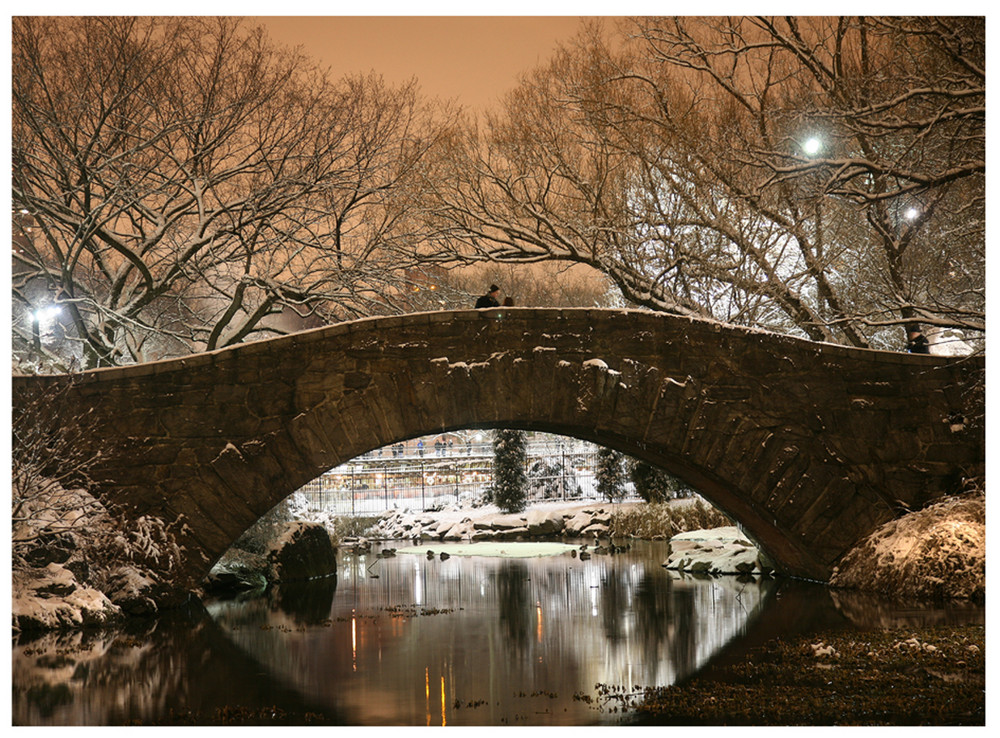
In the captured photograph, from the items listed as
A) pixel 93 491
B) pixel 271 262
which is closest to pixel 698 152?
pixel 271 262

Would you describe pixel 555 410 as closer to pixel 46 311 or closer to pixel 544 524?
pixel 46 311

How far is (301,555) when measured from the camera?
1260cm

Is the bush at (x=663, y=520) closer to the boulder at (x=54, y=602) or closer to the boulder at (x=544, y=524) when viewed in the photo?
the boulder at (x=544, y=524)

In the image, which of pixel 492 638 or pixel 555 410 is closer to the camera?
pixel 492 638

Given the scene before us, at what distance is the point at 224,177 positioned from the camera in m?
12.9

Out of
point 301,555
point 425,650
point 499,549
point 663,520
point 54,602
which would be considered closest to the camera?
point 425,650

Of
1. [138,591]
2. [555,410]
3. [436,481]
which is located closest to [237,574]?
[138,591]

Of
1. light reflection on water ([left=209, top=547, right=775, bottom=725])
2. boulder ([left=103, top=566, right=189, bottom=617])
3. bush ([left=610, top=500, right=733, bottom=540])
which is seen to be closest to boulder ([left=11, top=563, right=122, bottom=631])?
boulder ([left=103, top=566, right=189, bottom=617])

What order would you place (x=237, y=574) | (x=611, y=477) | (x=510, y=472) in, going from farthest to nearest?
(x=611, y=477)
(x=510, y=472)
(x=237, y=574)

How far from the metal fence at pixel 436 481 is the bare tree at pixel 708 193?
845 cm

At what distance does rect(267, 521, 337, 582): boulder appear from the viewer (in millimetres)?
12406

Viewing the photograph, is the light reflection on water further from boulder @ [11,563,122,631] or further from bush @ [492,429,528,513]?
bush @ [492,429,528,513]

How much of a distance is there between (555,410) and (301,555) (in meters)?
4.78

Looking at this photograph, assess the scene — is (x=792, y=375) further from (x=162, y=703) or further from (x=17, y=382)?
(x=17, y=382)
